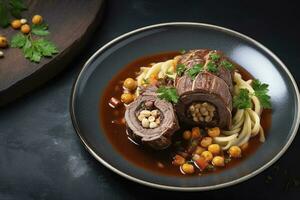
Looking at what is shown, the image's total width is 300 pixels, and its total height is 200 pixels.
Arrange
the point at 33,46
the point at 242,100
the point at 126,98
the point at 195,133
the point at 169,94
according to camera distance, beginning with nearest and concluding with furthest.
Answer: the point at 169,94 → the point at 195,133 → the point at 242,100 → the point at 126,98 → the point at 33,46

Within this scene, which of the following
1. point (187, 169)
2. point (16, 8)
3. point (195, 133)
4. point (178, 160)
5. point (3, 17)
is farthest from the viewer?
point (16, 8)

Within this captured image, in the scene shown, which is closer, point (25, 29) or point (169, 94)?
point (169, 94)

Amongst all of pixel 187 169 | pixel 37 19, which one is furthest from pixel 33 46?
pixel 187 169

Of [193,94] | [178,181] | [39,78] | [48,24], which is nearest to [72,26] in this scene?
[48,24]

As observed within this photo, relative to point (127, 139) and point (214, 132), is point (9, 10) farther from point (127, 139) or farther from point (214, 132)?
point (214, 132)

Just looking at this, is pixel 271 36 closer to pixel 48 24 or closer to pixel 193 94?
pixel 193 94

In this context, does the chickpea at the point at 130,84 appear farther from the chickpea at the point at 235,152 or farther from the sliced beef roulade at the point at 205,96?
the chickpea at the point at 235,152

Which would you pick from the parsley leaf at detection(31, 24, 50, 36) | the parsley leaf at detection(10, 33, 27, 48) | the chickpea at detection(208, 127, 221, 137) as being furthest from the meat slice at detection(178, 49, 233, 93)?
the parsley leaf at detection(10, 33, 27, 48)
